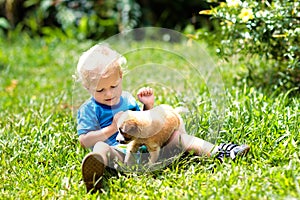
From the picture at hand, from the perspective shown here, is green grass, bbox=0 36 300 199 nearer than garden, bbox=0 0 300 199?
Yes

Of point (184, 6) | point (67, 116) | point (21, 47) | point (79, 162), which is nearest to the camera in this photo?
point (79, 162)

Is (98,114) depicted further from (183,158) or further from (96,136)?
(183,158)

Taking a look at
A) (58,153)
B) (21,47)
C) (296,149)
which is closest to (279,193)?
(296,149)

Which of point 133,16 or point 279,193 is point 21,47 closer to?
point 133,16

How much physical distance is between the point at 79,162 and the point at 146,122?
515mm

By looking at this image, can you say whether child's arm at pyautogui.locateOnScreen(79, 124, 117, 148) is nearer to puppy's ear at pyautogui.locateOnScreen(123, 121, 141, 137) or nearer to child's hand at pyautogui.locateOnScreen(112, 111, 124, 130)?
child's hand at pyautogui.locateOnScreen(112, 111, 124, 130)

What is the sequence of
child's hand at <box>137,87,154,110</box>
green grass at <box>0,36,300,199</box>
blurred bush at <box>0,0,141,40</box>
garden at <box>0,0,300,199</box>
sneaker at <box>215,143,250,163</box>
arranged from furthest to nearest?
blurred bush at <box>0,0,141,40</box> → child's hand at <box>137,87,154,110</box> → sneaker at <box>215,143,250,163</box> → garden at <box>0,0,300,199</box> → green grass at <box>0,36,300,199</box>

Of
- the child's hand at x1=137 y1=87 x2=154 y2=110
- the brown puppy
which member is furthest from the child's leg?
the child's hand at x1=137 y1=87 x2=154 y2=110

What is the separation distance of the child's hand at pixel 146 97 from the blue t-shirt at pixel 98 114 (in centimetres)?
8

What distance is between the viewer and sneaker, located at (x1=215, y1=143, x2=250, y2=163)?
280 cm

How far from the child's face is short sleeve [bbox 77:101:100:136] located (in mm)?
67

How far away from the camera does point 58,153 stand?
10.3 ft

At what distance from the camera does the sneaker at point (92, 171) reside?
101 inches

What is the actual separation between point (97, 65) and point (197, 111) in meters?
0.85
